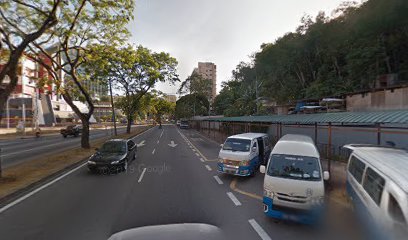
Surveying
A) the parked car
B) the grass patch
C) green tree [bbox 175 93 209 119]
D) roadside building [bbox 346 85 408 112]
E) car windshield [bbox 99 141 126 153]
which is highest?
green tree [bbox 175 93 209 119]

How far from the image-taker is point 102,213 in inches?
253

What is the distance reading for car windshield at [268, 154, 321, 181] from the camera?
619 cm

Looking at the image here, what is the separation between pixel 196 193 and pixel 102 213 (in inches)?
125

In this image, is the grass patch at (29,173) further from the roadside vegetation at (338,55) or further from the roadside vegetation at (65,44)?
the roadside vegetation at (338,55)

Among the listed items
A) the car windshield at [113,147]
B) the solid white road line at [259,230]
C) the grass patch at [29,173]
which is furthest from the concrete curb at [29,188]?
the solid white road line at [259,230]

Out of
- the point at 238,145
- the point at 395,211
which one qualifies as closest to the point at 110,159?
the point at 238,145

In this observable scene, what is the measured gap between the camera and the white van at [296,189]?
5.67 meters

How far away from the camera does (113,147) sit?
12.6 metres

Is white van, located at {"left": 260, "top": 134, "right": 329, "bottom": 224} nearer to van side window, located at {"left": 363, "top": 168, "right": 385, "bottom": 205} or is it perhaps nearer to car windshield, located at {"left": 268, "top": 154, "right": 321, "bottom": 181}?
car windshield, located at {"left": 268, "top": 154, "right": 321, "bottom": 181}

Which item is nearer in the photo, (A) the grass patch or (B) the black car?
(A) the grass patch

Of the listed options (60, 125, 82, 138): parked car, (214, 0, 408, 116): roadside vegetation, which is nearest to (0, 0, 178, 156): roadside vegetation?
(60, 125, 82, 138): parked car

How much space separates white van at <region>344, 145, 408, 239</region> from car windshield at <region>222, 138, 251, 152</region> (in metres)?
5.06

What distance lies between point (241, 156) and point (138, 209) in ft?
16.0

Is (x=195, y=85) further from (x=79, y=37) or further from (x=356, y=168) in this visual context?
(x=356, y=168)
